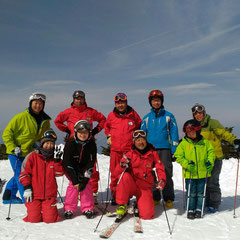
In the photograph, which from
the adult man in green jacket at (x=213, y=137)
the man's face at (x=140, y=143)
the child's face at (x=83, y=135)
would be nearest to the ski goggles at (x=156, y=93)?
the adult man in green jacket at (x=213, y=137)

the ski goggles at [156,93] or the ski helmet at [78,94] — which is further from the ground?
the ski goggles at [156,93]

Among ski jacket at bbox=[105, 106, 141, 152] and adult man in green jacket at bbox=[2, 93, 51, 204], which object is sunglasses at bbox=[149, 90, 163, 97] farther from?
adult man in green jacket at bbox=[2, 93, 51, 204]

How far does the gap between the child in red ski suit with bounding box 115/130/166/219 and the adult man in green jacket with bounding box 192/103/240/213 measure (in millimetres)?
1393

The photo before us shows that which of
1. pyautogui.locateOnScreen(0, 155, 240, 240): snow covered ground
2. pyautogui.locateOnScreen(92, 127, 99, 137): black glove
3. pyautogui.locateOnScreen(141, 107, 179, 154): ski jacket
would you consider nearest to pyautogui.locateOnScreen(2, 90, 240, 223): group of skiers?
pyautogui.locateOnScreen(141, 107, 179, 154): ski jacket

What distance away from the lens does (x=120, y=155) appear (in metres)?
5.88

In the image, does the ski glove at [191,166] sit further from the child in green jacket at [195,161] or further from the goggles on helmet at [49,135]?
the goggles on helmet at [49,135]

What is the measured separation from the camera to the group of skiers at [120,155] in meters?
4.70

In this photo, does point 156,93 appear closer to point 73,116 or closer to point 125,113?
point 125,113

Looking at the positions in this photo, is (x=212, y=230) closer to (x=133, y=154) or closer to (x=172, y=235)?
(x=172, y=235)

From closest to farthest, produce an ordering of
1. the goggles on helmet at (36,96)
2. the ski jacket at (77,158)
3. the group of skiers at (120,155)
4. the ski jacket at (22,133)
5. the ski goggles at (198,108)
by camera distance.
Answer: the group of skiers at (120,155) → the ski jacket at (77,158) → the ski goggles at (198,108) → the ski jacket at (22,133) → the goggles on helmet at (36,96)

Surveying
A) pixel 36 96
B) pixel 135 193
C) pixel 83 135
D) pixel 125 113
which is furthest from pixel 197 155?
pixel 36 96

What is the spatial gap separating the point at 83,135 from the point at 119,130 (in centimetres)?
115

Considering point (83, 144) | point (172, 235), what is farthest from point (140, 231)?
point (83, 144)

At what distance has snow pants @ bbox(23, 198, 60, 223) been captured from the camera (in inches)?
173
